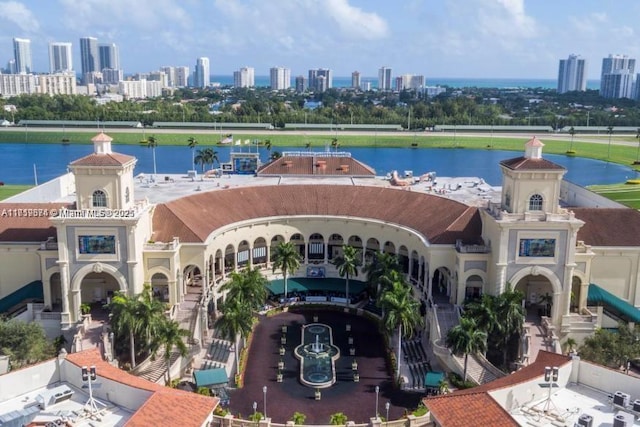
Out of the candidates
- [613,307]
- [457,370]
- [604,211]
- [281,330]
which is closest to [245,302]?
[281,330]

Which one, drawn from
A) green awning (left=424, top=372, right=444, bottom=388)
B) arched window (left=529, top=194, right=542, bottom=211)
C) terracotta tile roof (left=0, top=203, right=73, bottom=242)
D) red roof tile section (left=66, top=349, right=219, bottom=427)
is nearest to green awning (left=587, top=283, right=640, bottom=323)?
arched window (left=529, top=194, right=542, bottom=211)

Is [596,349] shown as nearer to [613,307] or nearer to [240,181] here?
[613,307]

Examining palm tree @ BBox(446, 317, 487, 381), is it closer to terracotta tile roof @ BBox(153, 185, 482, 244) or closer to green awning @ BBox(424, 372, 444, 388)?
green awning @ BBox(424, 372, 444, 388)

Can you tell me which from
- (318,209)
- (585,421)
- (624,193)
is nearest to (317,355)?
(318,209)

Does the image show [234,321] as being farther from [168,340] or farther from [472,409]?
[472,409]

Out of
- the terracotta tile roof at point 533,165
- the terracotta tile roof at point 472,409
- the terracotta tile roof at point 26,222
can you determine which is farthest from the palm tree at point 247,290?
the terracotta tile roof at point 472,409
